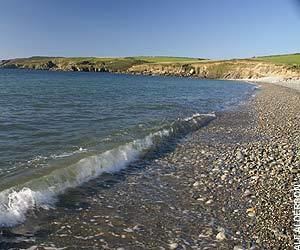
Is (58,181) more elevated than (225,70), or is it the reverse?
(225,70)

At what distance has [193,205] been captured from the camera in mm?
10703

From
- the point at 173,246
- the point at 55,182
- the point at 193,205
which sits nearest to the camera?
the point at 173,246

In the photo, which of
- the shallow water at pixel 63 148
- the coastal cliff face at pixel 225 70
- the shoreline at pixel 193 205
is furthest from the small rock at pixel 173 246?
the coastal cliff face at pixel 225 70

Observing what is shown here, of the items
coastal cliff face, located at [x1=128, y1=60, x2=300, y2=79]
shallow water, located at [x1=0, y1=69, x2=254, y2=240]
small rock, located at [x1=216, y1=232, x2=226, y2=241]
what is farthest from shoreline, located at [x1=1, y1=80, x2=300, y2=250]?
coastal cliff face, located at [x1=128, y1=60, x2=300, y2=79]

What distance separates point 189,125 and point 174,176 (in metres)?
12.1

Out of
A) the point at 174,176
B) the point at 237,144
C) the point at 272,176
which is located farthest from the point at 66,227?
the point at 237,144

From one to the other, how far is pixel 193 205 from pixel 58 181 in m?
4.07

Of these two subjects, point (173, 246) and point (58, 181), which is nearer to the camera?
point (173, 246)

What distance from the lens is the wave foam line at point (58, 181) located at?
31.8 feet

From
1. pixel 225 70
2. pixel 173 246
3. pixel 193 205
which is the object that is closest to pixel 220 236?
pixel 173 246

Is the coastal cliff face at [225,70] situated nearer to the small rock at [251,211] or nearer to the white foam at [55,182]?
the white foam at [55,182]

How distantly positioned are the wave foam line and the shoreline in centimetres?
58

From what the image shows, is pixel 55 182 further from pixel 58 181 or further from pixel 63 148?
pixel 63 148

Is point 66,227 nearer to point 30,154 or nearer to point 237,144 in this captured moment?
point 30,154
